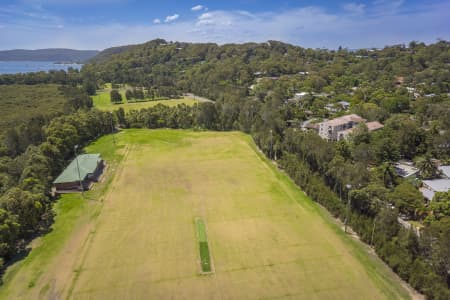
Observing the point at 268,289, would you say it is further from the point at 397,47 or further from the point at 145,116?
the point at 397,47

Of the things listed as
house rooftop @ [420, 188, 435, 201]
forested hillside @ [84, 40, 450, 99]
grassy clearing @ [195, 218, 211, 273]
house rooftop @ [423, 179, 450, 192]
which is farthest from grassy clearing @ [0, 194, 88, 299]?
forested hillside @ [84, 40, 450, 99]

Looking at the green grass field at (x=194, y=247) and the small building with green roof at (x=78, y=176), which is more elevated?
the small building with green roof at (x=78, y=176)

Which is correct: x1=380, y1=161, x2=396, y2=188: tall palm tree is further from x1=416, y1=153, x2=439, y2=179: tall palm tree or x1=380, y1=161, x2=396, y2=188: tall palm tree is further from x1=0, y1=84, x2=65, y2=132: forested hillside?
x1=0, y1=84, x2=65, y2=132: forested hillside

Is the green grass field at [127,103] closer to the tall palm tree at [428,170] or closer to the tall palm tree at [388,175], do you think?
the tall palm tree at [388,175]

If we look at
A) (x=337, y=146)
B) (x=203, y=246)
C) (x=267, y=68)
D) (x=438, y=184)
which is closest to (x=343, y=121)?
(x=337, y=146)

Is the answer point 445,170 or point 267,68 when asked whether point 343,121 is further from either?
point 267,68

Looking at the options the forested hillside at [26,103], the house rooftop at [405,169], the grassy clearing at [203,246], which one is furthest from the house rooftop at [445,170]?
the forested hillside at [26,103]

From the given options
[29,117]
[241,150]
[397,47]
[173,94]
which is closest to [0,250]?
[241,150]
